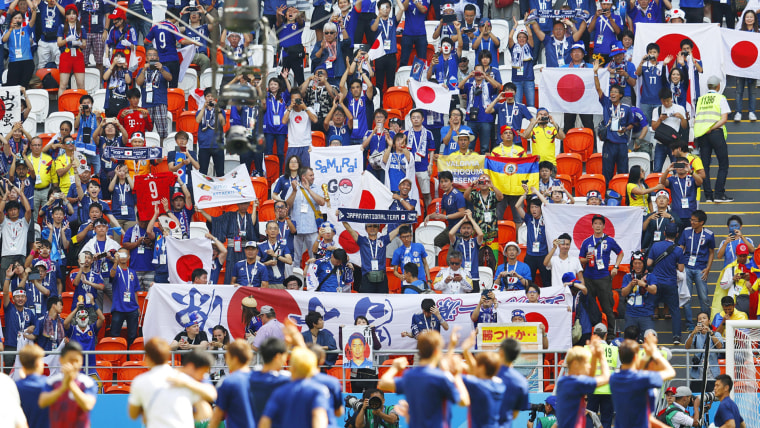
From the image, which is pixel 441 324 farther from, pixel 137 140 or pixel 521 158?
pixel 137 140

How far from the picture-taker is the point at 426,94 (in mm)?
22016

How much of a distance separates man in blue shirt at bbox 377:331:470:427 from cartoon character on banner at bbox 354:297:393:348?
7.31 metres

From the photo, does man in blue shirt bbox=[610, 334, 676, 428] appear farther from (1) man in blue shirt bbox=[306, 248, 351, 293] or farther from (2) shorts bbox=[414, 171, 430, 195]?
(2) shorts bbox=[414, 171, 430, 195]

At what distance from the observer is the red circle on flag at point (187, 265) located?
63.1 feet

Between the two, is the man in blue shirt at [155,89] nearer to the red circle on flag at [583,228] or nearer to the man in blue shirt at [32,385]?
the red circle on flag at [583,228]

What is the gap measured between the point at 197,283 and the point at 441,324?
3702mm

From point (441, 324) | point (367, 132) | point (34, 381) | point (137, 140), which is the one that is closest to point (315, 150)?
point (367, 132)

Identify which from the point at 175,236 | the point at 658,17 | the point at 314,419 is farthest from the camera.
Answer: the point at 658,17

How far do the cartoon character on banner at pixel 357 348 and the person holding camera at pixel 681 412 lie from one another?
155 inches

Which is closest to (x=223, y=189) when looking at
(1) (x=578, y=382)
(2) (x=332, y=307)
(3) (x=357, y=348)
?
(2) (x=332, y=307)

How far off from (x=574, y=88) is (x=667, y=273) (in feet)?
16.3

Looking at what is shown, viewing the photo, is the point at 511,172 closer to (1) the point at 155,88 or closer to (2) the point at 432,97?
(2) the point at 432,97

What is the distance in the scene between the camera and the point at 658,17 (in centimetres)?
2400

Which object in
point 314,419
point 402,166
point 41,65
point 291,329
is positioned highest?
point 41,65
